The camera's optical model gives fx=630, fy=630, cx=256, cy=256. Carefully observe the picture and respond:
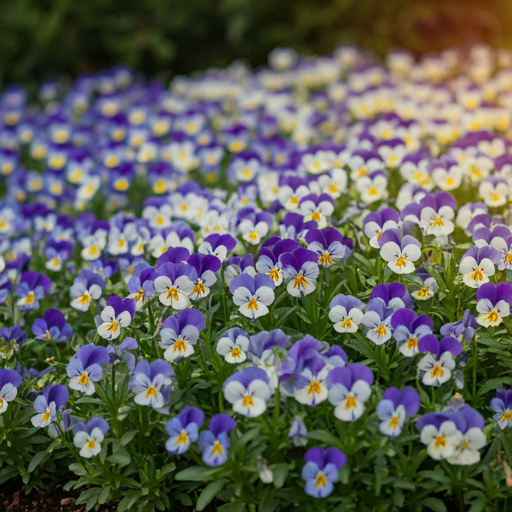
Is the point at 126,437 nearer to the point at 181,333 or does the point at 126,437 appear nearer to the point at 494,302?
the point at 181,333

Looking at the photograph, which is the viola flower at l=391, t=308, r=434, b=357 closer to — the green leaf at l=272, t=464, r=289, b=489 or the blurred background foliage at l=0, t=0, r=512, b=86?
the green leaf at l=272, t=464, r=289, b=489

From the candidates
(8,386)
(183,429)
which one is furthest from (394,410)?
(8,386)

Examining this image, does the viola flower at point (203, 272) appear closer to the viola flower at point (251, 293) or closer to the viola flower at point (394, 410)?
the viola flower at point (251, 293)

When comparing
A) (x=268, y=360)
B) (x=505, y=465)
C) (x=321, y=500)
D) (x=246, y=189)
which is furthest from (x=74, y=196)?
(x=505, y=465)

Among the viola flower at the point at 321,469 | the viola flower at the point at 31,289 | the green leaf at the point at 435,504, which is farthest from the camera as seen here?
the viola flower at the point at 31,289

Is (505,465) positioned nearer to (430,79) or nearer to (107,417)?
(107,417)

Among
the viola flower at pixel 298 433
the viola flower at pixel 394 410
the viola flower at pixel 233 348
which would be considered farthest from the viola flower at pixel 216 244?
the viola flower at pixel 394 410
